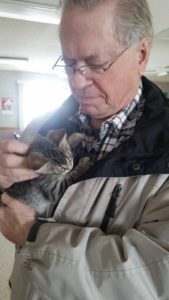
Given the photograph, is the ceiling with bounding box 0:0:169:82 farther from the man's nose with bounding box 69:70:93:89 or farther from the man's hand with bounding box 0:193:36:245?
the man's hand with bounding box 0:193:36:245

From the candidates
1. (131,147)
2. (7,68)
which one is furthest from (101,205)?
(7,68)

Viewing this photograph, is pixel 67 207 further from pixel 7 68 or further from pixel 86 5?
pixel 7 68

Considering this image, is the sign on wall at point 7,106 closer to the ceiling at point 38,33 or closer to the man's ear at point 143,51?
the ceiling at point 38,33

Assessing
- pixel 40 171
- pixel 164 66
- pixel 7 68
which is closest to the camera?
pixel 40 171

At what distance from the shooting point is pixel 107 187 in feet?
2.21

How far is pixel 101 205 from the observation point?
0.68 meters

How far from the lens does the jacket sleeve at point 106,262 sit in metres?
0.53

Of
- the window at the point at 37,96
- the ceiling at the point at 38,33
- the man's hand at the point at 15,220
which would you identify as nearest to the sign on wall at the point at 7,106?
the window at the point at 37,96

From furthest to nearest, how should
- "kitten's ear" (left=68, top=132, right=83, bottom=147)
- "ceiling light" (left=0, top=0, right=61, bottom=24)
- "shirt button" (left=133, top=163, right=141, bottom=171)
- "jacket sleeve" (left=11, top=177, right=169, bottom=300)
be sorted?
1. "ceiling light" (left=0, top=0, right=61, bottom=24)
2. "kitten's ear" (left=68, top=132, right=83, bottom=147)
3. "shirt button" (left=133, top=163, right=141, bottom=171)
4. "jacket sleeve" (left=11, top=177, right=169, bottom=300)

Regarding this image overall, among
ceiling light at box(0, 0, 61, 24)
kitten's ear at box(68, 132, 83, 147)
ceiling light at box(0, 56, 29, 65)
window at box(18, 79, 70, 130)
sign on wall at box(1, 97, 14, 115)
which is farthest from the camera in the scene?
window at box(18, 79, 70, 130)

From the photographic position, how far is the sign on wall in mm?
5987

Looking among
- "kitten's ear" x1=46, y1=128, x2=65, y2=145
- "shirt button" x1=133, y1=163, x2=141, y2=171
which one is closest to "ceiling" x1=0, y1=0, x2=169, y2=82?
"kitten's ear" x1=46, y1=128, x2=65, y2=145

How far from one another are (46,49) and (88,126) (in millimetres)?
3422

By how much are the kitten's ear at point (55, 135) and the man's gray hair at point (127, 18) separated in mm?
311
